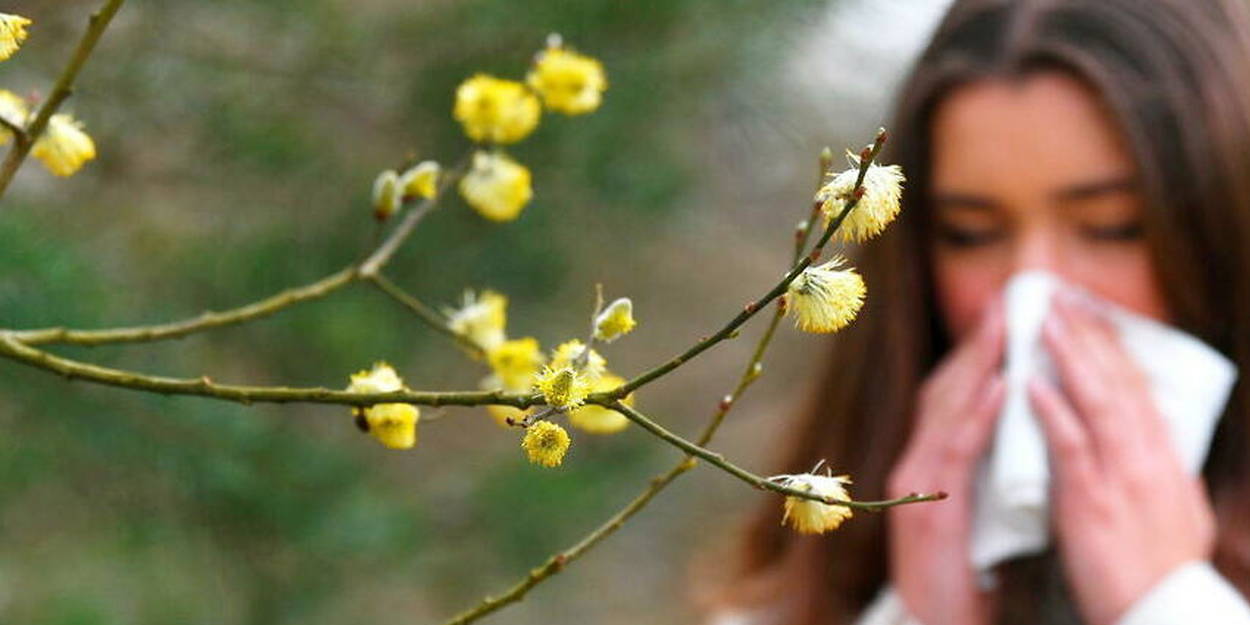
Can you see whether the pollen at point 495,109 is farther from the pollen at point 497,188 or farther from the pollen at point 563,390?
the pollen at point 563,390

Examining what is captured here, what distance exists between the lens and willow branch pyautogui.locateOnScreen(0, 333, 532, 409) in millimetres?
328

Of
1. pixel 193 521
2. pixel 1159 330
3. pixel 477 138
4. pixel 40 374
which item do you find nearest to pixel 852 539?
pixel 1159 330

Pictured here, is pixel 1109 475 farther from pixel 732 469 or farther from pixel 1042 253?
pixel 732 469

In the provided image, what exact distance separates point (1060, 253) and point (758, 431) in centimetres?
154

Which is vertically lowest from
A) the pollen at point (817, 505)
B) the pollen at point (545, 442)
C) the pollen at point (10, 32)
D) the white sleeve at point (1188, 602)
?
the pollen at point (817, 505)

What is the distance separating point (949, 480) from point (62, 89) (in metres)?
0.76

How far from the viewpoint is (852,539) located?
4.06 ft

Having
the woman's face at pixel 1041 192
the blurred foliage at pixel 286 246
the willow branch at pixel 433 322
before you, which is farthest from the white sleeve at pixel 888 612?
the willow branch at pixel 433 322

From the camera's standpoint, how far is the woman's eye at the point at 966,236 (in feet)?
3.27

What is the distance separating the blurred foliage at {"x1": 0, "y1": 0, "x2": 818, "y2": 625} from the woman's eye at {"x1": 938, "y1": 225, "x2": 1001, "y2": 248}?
0.34 metres

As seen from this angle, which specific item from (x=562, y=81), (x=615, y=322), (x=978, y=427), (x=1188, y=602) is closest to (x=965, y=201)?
(x=978, y=427)

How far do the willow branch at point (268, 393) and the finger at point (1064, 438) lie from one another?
0.68 m

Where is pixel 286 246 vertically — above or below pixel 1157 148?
above

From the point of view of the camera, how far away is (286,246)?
1273 mm
